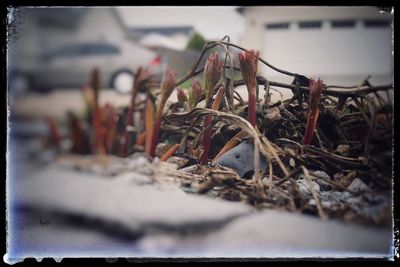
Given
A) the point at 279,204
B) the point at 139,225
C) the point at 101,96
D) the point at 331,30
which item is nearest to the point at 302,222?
the point at 279,204

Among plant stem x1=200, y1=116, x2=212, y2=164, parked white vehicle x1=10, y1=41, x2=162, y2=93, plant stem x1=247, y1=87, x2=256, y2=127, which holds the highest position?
parked white vehicle x1=10, y1=41, x2=162, y2=93

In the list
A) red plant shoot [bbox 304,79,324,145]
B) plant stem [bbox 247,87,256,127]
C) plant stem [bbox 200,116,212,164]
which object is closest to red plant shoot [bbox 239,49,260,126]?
plant stem [bbox 247,87,256,127]

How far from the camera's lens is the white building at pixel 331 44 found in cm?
337

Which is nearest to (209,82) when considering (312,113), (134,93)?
(134,93)

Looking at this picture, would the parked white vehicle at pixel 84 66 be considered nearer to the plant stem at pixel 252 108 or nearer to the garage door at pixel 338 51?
the plant stem at pixel 252 108

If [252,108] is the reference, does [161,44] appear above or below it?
above

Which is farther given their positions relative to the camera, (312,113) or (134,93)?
(312,113)

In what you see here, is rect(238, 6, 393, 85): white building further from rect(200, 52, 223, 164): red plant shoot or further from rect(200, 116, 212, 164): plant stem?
rect(200, 116, 212, 164): plant stem

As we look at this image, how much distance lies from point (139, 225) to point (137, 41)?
1410 mm

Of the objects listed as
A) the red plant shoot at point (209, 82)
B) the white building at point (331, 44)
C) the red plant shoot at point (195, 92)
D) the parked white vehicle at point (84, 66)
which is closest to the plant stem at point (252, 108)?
the white building at point (331, 44)

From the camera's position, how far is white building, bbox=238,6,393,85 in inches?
A: 133

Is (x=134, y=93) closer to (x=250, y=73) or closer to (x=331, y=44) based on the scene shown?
(x=250, y=73)

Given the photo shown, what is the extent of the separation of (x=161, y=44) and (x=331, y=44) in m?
1.33

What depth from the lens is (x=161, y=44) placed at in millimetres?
3361
